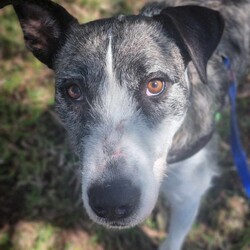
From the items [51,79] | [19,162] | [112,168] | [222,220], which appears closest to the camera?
[112,168]

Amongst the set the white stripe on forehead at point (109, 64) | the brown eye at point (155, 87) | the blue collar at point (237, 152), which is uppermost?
the white stripe on forehead at point (109, 64)

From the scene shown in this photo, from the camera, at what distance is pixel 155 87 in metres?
3.13

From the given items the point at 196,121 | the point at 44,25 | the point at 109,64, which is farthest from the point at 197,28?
the point at 44,25

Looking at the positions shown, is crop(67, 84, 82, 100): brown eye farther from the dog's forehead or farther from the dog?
the dog's forehead

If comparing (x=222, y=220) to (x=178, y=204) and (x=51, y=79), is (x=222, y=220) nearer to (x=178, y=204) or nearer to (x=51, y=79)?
(x=178, y=204)

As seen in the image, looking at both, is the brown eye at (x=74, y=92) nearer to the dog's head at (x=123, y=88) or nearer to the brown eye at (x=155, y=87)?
the dog's head at (x=123, y=88)

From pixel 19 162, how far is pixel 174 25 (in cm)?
318

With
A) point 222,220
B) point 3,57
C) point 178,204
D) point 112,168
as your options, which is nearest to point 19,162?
point 3,57

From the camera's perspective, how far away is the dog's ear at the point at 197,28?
10.2ft

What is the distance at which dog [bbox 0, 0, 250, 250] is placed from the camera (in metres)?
2.83

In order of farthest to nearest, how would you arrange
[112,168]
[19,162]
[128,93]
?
[19,162] < [128,93] < [112,168]

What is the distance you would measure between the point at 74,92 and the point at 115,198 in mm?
937

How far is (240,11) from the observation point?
4402mm

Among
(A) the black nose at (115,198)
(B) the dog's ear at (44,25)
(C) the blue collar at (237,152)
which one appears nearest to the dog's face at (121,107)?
(A) the black nose at (115,198)
